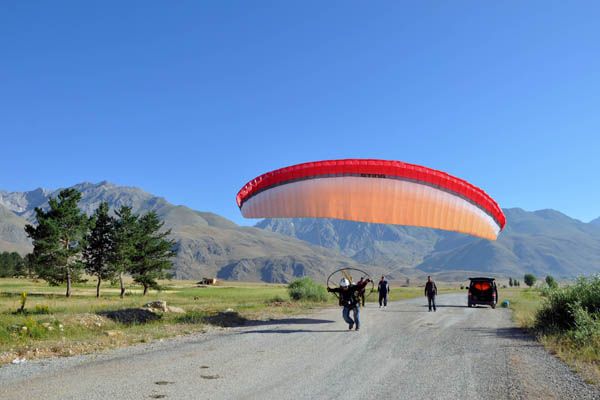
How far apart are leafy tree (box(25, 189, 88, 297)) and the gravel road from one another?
42.9 m

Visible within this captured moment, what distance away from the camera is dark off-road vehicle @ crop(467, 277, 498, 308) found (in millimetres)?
35312

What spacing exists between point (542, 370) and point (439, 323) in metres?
Result: 10.8

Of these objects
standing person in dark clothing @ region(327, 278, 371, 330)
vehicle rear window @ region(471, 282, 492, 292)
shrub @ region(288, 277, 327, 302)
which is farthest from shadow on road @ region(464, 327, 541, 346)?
shrub @ region(288, 277, 327, 302)

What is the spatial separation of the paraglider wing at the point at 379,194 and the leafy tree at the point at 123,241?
41.3 metres

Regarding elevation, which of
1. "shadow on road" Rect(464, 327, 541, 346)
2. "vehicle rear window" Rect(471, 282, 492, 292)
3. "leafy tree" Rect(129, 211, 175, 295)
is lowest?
"shadow on road" Rect(464, 327, 541, 346)

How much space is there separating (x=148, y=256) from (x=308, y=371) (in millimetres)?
52668

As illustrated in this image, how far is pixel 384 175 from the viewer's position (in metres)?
19.4

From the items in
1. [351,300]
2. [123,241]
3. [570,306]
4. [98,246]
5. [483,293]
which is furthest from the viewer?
→ [98,246]

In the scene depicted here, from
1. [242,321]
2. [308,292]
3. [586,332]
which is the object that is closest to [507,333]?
[586,332]

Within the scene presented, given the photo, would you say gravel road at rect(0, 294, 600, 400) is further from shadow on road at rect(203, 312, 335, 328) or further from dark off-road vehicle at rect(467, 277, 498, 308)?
dark off-road vehicle at rect(467, 277, 498, 308)

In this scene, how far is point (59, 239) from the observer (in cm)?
5284

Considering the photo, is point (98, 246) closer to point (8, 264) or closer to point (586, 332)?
point (586, 332)

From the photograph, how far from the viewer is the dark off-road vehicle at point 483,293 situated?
1390 inches

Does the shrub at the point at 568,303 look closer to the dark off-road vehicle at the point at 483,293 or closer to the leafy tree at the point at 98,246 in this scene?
the dark off-road vehicle at the point at 483,293
